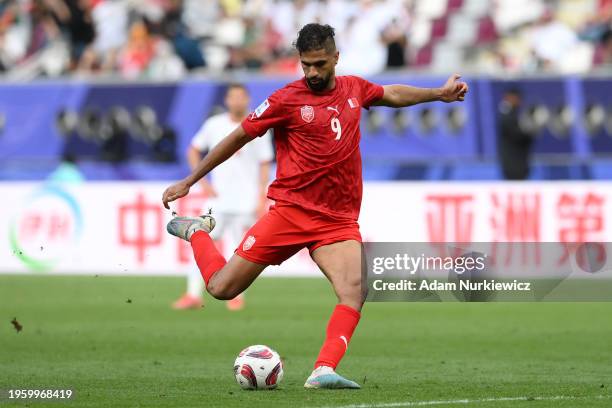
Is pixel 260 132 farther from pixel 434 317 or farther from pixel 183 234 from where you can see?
pixel 434 317

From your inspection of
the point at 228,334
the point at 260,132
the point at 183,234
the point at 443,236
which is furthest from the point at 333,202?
the point at 443,236

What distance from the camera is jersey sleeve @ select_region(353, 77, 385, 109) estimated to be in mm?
9422

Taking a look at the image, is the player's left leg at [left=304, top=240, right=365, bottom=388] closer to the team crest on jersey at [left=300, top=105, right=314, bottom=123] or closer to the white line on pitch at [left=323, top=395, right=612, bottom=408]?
the white line on pitch at [left=323, top=395, right=612, bottom=408]

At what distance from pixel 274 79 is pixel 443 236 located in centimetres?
490

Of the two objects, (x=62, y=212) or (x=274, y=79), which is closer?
(x=62, y=212)

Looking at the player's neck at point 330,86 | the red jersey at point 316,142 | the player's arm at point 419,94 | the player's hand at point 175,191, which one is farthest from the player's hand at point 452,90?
the player's hand at point 175,191

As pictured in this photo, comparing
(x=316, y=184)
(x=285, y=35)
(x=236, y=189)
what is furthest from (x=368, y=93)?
(x=285, y=35)

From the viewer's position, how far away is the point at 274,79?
74.8 feet

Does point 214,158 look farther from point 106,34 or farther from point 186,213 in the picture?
point 106,34

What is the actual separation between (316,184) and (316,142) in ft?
0.95

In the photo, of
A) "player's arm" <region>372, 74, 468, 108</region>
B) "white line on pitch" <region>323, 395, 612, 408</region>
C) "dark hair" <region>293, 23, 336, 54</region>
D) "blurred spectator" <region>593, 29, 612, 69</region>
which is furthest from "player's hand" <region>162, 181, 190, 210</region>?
"blurred spectator" <region>593, 29, 612, 69</region>

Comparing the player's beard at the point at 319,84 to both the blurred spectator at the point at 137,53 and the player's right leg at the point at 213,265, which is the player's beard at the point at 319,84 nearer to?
the player's right leg at the point at 213,265

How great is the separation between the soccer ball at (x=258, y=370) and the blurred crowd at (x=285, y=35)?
14.3 meters

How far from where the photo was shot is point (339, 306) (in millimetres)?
9102
